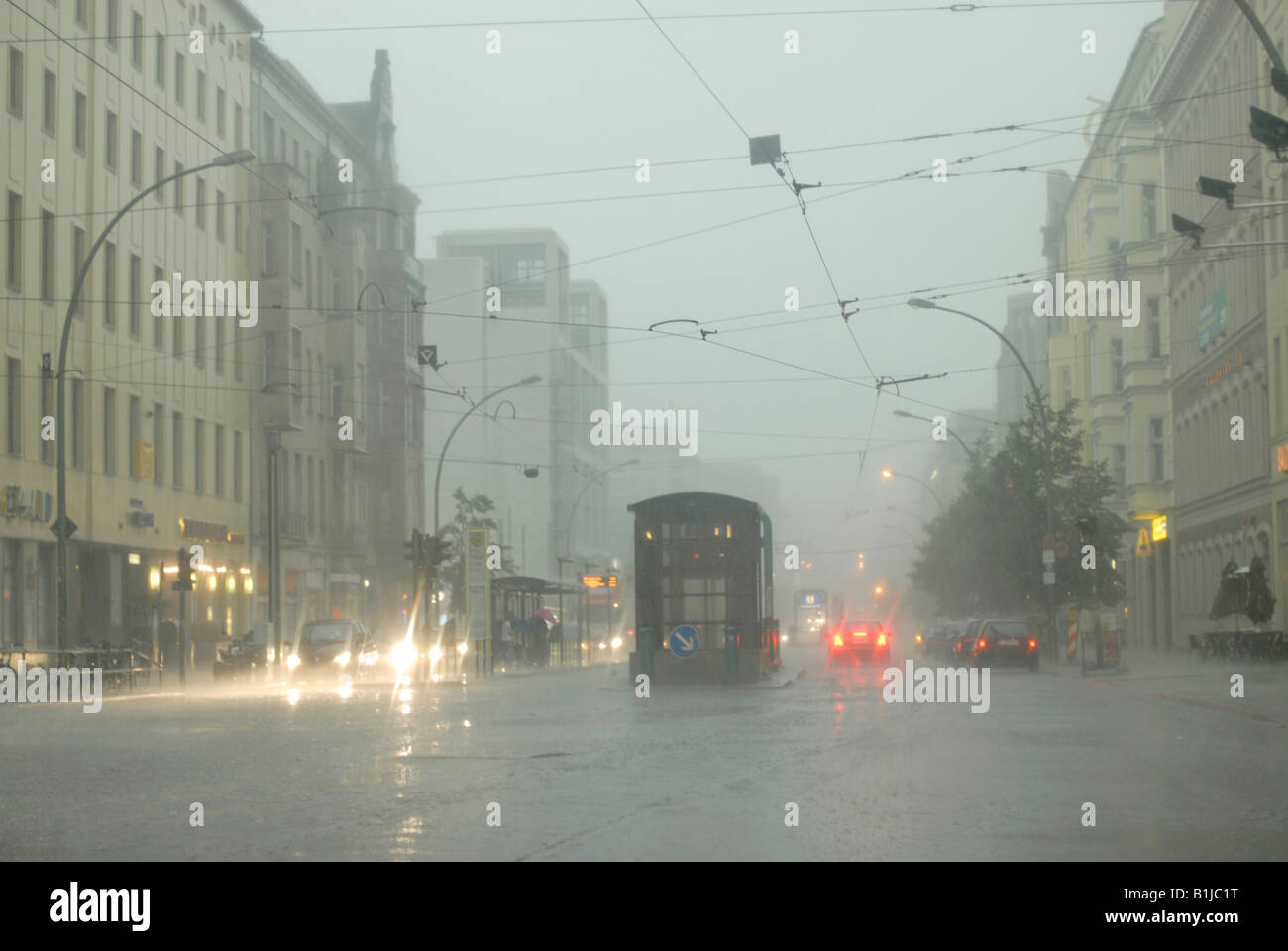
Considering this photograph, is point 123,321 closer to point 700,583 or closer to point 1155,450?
point 700,583

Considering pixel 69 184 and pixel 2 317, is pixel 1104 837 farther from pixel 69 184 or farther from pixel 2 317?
pixel 69 184

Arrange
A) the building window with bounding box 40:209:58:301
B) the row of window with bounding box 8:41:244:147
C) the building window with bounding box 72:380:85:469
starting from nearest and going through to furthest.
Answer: the row of window with bounding box 8:41:244:147 < the building window with bounding box 40:209:58:301 < the building window with bounding box 72:380:85:469

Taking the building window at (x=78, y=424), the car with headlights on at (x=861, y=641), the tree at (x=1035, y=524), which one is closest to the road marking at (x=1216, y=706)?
the tree at (x=1035, y=524)

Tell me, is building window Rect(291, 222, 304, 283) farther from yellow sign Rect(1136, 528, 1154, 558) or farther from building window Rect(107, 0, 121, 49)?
yellow sign Rect(1136, 528, 1154, 558)

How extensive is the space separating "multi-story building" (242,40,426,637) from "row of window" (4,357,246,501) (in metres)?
1.57

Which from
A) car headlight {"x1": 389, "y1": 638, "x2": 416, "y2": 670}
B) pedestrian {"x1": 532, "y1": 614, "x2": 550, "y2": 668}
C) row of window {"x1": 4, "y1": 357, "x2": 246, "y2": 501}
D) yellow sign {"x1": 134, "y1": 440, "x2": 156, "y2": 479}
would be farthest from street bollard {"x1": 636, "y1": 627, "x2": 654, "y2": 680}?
yellow sign {"x1": 134, "y1": 440, "x2": 156, "y2": 479}

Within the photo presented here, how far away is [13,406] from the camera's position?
41.5 m

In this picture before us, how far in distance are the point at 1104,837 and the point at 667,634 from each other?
974 inches

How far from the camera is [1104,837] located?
10305mm

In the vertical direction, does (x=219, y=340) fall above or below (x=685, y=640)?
above

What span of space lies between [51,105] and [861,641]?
29.4 metres

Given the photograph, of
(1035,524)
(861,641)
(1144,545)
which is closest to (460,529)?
(861,641)

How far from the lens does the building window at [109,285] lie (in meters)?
48.2

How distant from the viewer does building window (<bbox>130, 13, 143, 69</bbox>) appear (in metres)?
50.0
